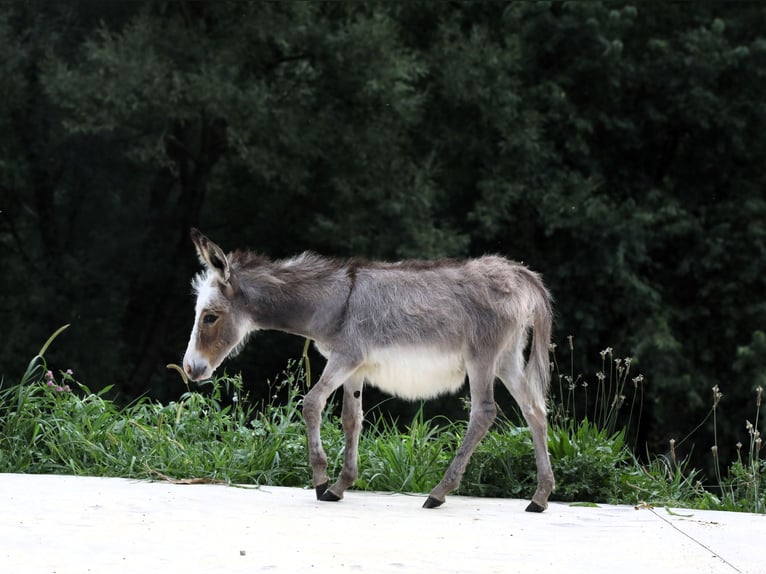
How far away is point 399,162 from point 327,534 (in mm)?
13506

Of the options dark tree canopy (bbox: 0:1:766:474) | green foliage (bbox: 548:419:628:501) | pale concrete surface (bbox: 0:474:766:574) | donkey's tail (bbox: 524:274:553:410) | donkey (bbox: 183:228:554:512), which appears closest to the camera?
pale concrete surface (bbox: 0:474:766:574)

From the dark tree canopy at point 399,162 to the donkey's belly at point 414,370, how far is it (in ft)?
34.0

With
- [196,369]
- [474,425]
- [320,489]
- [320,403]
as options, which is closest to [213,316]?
[196,369]

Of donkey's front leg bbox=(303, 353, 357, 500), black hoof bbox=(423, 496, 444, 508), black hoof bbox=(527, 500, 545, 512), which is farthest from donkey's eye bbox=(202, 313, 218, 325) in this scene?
black hoof bbox=(527, 500, 545, 512)

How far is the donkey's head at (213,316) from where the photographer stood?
7.18 m

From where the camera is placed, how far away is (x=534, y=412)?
7.30m

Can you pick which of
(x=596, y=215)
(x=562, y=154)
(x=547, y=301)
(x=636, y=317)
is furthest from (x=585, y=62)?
(x=547, y=301)

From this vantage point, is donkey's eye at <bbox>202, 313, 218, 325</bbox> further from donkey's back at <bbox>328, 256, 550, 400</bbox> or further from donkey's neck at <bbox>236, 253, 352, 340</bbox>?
donkey's back at <bbox>328, 256, 550, 400</bbox>

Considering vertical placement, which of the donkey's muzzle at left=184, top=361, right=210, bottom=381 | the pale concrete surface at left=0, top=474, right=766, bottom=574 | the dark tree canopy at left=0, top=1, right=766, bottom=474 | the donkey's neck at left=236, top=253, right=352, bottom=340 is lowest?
the pale concrete surface at left=0, top=474, right=766, bottom=574

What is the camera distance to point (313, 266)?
24.8ft

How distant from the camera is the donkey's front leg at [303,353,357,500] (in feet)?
22.7

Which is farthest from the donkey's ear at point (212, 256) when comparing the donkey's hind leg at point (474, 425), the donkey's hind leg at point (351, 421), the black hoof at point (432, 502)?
the black hoof at point (432, 502)

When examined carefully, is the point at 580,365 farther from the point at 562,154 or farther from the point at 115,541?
the point at 115,541

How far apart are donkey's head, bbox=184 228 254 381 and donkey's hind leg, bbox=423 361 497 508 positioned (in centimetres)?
160
